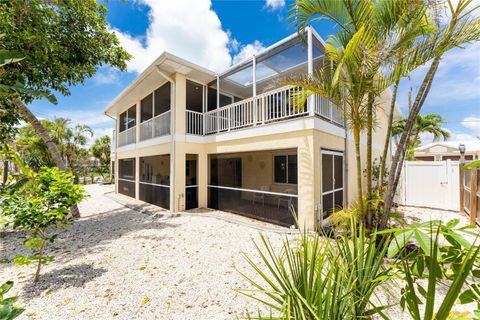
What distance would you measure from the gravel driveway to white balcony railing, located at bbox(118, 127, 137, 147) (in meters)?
7.44

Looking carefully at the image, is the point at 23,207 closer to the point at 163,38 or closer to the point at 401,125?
the point at 163,38

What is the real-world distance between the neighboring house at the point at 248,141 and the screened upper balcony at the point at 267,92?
0.04 metres

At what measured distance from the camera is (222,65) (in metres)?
8.75

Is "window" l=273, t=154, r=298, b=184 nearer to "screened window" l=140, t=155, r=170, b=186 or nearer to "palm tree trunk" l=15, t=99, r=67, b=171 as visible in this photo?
"screened window" l=140, t=155, r=170, b=186

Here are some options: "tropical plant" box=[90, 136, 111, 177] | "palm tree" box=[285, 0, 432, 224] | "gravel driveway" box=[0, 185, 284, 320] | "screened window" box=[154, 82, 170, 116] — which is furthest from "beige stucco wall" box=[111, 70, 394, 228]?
"tropical plant" box=[90, 136, 111, 177]

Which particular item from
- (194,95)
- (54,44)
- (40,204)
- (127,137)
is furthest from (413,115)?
(127,137)

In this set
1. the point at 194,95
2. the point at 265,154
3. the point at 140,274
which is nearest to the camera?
the point at 140,274

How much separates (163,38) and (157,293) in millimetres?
8817

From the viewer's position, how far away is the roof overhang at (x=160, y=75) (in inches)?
302

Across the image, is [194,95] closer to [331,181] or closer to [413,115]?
[331,181]

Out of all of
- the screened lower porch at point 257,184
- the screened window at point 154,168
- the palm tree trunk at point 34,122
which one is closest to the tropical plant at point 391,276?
the screened lower porch at point 257,184

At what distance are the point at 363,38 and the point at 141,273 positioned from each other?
20.9 ft

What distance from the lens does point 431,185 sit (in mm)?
9414

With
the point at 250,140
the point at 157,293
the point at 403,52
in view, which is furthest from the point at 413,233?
the point at 250,140
